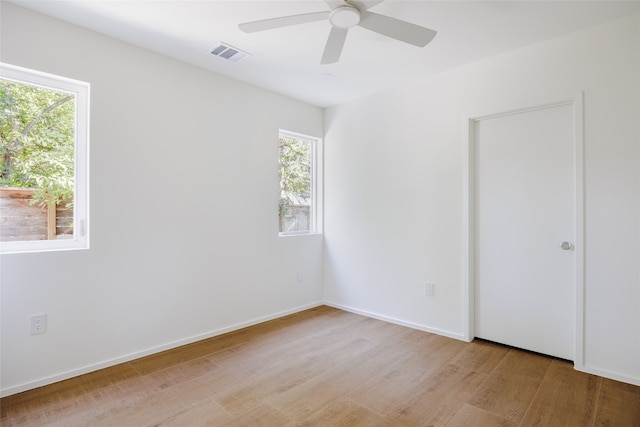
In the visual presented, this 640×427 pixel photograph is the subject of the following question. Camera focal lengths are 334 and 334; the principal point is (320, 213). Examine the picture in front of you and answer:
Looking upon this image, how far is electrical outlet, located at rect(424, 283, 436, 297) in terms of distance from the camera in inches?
129

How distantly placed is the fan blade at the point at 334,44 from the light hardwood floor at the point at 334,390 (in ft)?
7.42

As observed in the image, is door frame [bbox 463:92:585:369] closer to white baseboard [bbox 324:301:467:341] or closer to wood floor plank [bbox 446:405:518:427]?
white baseboard [bbox 324:301:467:341]

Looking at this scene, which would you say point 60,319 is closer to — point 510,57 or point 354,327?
point 354,327

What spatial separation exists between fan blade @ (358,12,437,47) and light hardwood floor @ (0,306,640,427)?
224 centimetres

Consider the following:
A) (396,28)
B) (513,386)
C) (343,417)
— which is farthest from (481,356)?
(396,28)

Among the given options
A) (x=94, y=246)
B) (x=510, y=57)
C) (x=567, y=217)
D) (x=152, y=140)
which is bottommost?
(x=94, y=246)

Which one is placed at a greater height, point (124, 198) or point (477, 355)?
point (124, 198)

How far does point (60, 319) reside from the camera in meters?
2.32

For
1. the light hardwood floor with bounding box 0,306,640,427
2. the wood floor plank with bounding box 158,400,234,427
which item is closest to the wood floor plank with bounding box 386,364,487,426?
the light hardwood floor with bounding box 0,306,640,427

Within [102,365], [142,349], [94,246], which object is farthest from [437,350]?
[94,246]

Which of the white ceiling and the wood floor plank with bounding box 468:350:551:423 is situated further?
the white ceiling

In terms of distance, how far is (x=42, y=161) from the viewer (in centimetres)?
237

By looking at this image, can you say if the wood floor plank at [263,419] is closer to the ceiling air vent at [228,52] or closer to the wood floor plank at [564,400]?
the wood floor plank at [564,400]

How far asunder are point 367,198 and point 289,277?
1.28 metres
